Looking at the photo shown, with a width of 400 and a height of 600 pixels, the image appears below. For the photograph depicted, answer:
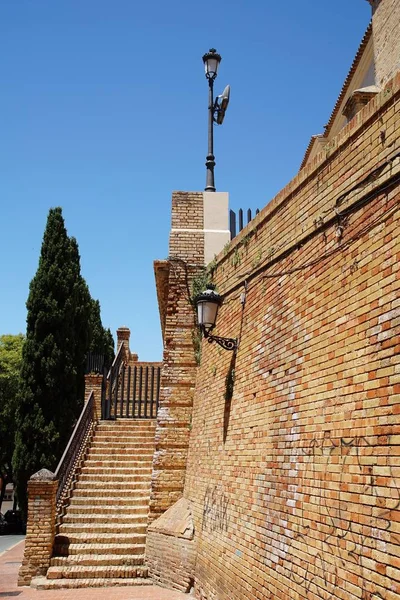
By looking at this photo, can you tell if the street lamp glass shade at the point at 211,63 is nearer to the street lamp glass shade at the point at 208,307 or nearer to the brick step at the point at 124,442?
the street lamp glass shade at the point at 208,307

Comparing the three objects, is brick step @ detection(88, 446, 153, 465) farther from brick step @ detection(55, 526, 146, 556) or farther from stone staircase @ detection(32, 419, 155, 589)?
brick step @ detection(55, 526, 146, 556)

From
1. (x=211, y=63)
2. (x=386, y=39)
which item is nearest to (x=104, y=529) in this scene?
(x=211, y=63)

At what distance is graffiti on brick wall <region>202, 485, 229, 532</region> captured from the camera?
673 cm

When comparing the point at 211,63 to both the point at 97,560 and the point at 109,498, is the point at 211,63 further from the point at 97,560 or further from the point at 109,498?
the point at 97,560

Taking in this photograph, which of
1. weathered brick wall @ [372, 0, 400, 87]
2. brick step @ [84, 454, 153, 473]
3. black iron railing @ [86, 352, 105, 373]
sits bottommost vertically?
brick step @ [84, 454, 153, 473]

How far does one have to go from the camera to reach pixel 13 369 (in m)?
28.5

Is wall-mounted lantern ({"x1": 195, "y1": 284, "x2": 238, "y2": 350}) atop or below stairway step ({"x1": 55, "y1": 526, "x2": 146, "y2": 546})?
atop

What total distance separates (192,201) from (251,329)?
436 centimetres

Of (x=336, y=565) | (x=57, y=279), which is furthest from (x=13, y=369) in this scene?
(x=336, y=565)

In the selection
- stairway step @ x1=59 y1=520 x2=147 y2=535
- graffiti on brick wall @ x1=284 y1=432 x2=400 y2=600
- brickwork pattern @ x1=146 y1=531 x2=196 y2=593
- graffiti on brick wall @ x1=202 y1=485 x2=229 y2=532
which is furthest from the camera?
stairway step @ x1=59 y1=520 x2=147 y2=535

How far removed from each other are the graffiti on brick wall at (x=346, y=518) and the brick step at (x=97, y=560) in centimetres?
451

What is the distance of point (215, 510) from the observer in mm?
7105

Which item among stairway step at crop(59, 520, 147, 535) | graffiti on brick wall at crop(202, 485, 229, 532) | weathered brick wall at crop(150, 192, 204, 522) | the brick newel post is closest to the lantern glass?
graffiti on brick wall at crop(202, 485, 229, 532)

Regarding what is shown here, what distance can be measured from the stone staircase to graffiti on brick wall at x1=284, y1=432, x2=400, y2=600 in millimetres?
4541
